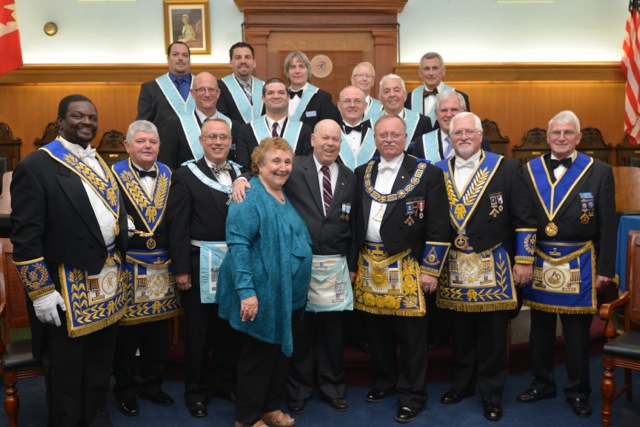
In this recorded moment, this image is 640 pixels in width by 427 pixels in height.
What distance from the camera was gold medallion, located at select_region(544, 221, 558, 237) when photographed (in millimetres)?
3449

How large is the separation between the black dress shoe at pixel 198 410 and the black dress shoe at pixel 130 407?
290mm

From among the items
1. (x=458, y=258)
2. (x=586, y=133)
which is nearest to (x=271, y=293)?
(x=458, y=258)

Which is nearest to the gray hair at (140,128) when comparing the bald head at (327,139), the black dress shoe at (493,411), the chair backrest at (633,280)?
the bald head at (327,139)

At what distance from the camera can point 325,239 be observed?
11.1 ft

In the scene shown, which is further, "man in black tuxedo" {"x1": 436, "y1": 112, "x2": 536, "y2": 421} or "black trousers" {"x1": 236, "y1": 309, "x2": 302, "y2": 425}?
"man in black tuxedo" {"x1": 436, "y1": 112, "x2": 536, "y2": 421}

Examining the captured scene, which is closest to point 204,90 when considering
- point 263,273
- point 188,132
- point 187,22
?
point 188,132

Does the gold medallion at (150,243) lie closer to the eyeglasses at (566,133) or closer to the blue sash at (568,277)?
the blue sash at (568,277)

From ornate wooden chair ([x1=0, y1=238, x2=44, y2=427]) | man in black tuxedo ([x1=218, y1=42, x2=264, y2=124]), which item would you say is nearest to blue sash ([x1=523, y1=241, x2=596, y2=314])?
man in black tuxedo ([x1=218, y1=42, x2=264, y2=124])

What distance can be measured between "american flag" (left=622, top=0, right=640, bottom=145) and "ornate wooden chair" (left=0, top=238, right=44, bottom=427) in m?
7.46

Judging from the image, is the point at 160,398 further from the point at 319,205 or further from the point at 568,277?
the point at 568,277

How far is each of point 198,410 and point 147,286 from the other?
71cm

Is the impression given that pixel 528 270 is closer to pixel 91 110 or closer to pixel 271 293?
pixel 271 293

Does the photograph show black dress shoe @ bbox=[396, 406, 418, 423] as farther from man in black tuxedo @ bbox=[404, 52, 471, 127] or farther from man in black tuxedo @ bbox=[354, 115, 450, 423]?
man in black tuxedo @ bbox=[404, 52, 471, 127]

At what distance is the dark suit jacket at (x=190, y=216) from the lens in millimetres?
3381
